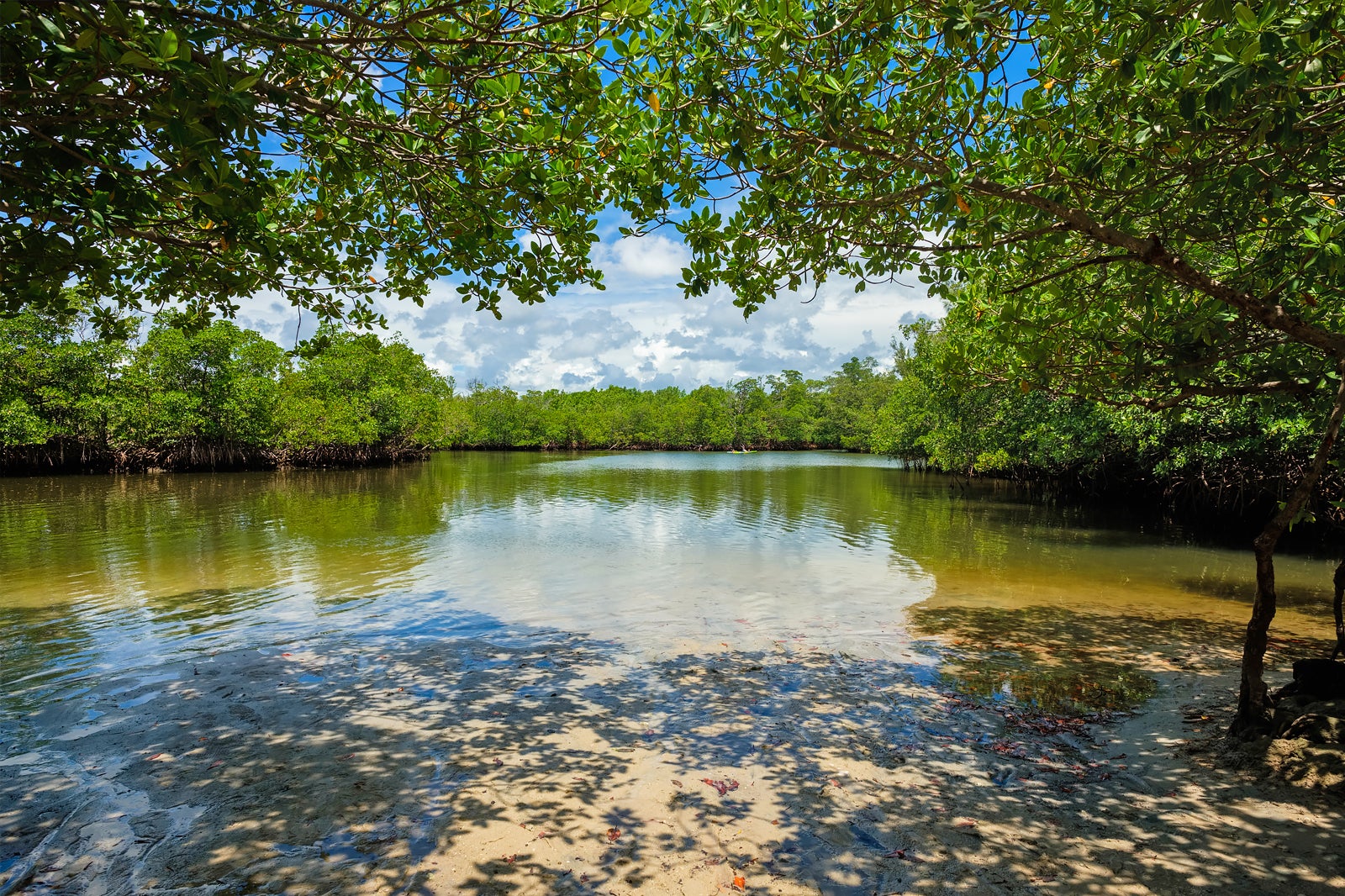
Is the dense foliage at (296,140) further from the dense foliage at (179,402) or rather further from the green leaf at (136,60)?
the dense foliage at (179,402)

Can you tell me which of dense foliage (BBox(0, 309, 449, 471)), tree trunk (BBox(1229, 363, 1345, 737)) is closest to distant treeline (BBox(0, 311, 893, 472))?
dense foliage (BBox(0, 309, 449, 471))

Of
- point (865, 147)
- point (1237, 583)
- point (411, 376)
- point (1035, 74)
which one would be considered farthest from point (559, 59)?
point (411, 376)

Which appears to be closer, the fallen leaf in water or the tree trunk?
the tree trunk

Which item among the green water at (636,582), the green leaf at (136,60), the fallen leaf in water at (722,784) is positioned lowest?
the green water at (636,582)

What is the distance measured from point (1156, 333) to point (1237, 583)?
11034 millimetres

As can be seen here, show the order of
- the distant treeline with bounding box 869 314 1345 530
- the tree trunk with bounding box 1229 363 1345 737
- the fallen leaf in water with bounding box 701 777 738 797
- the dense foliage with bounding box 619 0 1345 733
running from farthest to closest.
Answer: the distant treeline with bounding box 869 314 1345 530 < the fallen leaf in water with bounding box 701 777 738 797 < the tree trunk with bounding box 1229 363 1345 737 < the dense foliage with bounding box 619 0 1345 733

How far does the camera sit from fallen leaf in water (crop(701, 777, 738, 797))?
15.4ft

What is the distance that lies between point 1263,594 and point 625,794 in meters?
5.02

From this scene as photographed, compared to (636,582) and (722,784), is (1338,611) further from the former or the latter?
(636,582)

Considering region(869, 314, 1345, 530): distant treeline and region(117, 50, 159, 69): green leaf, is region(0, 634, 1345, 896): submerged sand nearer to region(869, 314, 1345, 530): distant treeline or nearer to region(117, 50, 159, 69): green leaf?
region(869, 314, 1345, 530): distant treeline

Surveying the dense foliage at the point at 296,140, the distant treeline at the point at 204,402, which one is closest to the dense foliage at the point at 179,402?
the distant treeline at the point at 204,402

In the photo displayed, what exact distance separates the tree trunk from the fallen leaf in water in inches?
156

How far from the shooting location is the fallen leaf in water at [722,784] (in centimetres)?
470

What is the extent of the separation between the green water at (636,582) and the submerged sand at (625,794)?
159 centimetres
